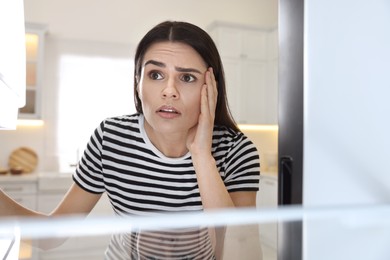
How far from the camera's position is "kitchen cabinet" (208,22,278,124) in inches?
58.4

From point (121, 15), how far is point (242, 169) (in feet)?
4.14

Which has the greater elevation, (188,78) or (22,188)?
(188,78)

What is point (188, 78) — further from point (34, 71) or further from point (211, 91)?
point (34, 71)

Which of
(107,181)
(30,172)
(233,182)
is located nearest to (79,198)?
(107,181)

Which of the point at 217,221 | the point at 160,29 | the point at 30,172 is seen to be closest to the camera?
the point at 217,221

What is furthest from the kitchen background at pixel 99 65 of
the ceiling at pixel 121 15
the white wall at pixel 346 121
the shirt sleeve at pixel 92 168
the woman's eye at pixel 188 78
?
the white wall at pixel 346 121

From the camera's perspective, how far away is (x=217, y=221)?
0.30ft

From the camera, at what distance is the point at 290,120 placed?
133 mm

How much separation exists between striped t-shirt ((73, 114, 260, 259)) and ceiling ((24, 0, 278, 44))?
106 centimetres

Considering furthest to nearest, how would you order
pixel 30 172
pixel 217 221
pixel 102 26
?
pixel 102 26 → pixel 30 172 → pixel 217 221

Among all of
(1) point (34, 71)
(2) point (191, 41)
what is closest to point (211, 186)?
(2) point (191, 41)

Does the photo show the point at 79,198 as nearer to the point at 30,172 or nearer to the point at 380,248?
the point at 380,248

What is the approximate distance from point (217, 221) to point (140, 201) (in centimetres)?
29

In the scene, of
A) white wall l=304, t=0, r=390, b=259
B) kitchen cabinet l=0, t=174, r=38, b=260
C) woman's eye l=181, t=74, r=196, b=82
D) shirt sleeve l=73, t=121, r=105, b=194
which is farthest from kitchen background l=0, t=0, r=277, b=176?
white wall l=304, t=0, r=390, b=259
